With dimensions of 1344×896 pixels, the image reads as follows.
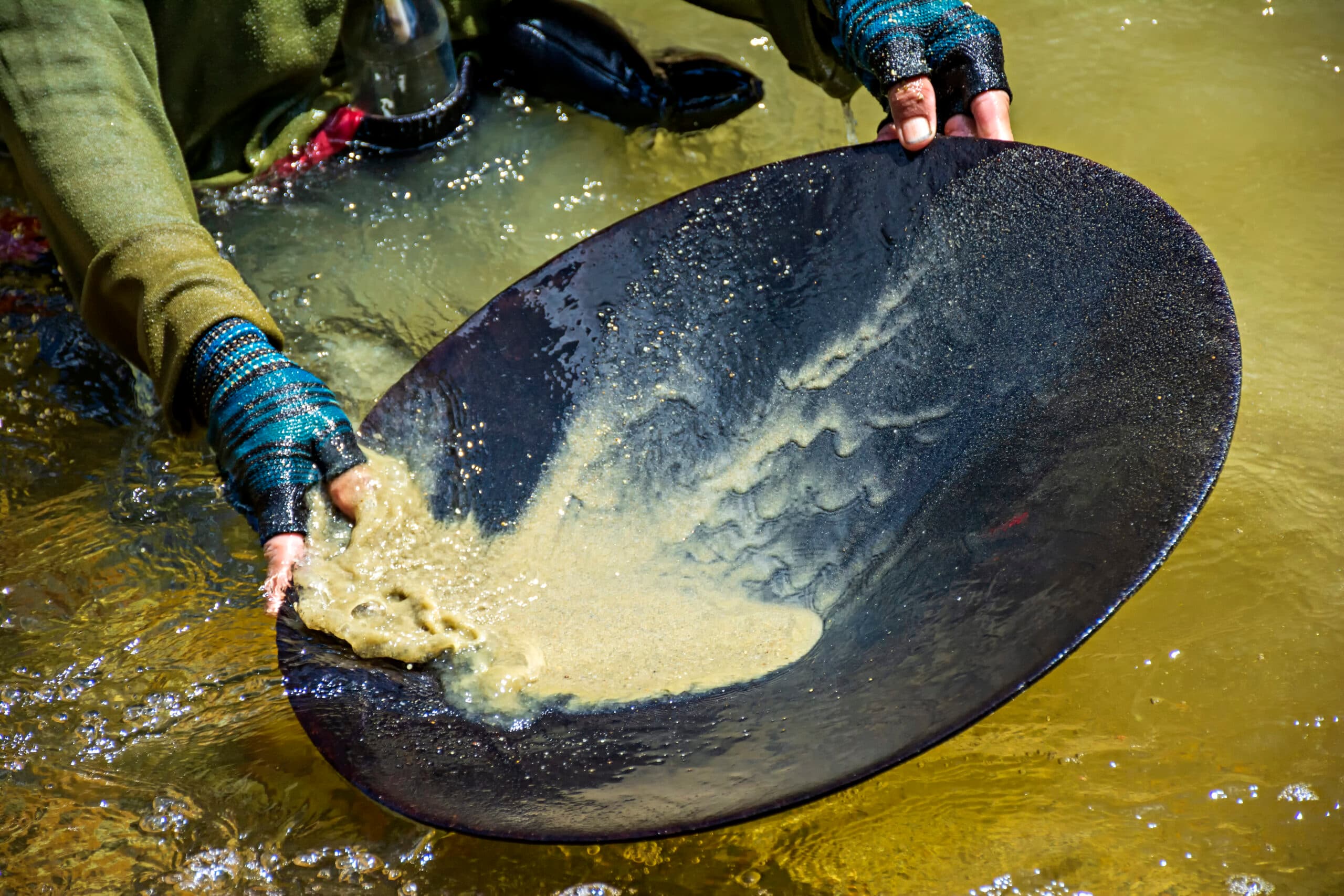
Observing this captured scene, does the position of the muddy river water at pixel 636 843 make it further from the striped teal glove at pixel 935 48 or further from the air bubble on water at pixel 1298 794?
the striped teal glove at pixel 935 48

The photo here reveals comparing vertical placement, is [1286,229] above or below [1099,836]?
above

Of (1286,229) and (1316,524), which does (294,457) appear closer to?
(1316,524)

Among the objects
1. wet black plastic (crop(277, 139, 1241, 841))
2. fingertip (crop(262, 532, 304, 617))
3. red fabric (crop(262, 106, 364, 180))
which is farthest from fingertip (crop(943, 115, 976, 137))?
red fabric (crop(262, 106, 364, 180))

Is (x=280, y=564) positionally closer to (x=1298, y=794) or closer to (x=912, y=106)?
(x=912, y=106)

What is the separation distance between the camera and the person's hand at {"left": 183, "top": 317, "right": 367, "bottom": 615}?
50.0 inches

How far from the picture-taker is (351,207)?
203 centimetres

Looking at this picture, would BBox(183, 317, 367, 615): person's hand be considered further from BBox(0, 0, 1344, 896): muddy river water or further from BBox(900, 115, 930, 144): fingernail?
BBox(900, 115, 930, 144): fingernail

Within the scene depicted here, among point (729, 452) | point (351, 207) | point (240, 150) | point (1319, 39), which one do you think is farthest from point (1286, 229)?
point (240, 150)

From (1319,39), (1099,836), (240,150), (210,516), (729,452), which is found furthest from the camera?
(1319,39)

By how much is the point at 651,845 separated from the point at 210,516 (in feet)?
2.91

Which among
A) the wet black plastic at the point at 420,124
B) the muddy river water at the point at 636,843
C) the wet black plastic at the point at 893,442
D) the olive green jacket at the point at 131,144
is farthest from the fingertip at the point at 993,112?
the wet black plastic at the point at 420,124

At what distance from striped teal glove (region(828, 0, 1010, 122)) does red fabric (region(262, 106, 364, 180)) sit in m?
1.02

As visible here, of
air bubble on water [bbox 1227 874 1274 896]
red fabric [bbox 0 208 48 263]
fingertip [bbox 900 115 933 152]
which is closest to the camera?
air bubble on water [bbox 1227 874 1274 896]

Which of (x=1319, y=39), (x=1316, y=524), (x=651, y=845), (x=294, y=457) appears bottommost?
(x=651, y=845)
